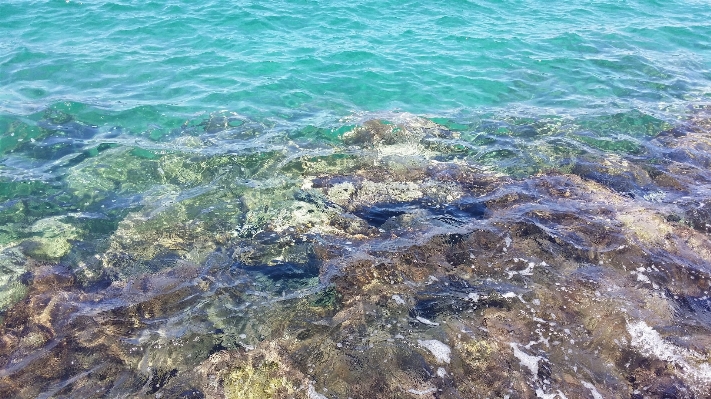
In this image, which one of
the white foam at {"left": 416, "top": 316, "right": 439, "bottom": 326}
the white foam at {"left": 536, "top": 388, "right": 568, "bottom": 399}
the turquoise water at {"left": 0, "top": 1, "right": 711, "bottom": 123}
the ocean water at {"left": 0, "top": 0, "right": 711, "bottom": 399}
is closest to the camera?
the white foam at {"left": 536, "top": 388, "right": 568, "bottom": 399}

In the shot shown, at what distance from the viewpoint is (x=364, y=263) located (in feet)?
23.7

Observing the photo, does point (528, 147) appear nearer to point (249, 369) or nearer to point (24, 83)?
point (249, 369)

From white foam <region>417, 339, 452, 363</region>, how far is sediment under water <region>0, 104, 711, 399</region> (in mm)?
23

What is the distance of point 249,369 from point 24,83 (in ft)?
44.2

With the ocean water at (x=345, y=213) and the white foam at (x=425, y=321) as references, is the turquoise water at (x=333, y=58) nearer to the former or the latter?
the ocean water at (x=345, y=213)

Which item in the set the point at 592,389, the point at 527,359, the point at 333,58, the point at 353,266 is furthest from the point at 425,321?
the point at 333,58

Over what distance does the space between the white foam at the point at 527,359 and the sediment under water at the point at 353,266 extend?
0.02 m

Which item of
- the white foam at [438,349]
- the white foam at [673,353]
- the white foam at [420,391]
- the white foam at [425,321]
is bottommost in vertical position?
the white foam at [420,391]

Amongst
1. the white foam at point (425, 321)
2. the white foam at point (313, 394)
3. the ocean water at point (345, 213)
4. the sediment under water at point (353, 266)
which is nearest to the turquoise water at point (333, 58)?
the ocean water at point (345, 213)

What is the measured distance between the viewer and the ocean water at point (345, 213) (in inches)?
223

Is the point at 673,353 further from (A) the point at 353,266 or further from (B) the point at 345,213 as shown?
(B) the point at 345,213

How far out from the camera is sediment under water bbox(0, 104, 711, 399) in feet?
18.2

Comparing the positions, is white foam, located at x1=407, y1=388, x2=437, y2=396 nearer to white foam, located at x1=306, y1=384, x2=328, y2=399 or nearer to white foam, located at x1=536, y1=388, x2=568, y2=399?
white foam, located at x1=306, y1=384, x2=328, y2=399

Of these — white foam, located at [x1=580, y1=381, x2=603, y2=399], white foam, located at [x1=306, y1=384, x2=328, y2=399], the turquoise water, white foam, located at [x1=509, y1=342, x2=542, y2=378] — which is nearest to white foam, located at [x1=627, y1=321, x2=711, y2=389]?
white foam, located at [x1=580, y1=381, x2=603, y2=399]
